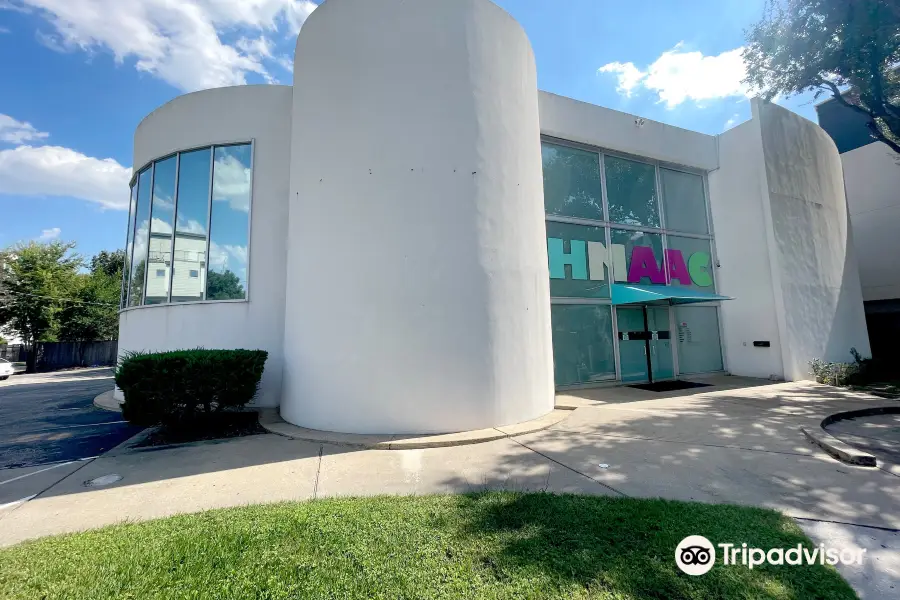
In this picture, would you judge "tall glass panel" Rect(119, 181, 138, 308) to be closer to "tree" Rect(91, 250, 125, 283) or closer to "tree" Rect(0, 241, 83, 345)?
"tree" Rect(0, 241, 83, 345)

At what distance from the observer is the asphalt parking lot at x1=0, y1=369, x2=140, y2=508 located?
454 centimetres

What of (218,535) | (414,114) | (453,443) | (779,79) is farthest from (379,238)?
(779,79)

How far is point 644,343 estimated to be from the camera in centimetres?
1105

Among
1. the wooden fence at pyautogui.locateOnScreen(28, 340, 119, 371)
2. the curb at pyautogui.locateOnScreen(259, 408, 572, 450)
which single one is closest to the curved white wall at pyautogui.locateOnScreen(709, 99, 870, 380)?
the curb at pyautogui.locateOnScreen(259, 408, 572, 450)

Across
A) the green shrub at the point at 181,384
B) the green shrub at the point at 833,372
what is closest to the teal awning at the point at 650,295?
the green shrub at the point at 833,372

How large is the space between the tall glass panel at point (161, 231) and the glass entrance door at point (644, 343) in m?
11.4

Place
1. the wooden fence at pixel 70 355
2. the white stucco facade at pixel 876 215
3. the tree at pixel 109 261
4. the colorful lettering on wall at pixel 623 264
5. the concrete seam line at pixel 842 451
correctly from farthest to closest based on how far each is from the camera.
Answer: the tree at pixel 109 261
the wooden fence at pixel 70 355
the white stucco facade at pixel 876 215
the colorful lettering on wall at pixel 623 264
the concrete seam line at pixel 842 451

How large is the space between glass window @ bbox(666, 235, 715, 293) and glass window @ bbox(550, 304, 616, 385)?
123 inches

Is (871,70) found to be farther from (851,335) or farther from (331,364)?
(331,364)

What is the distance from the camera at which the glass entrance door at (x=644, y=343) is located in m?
10.7

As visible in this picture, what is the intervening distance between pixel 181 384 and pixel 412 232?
4.37 m

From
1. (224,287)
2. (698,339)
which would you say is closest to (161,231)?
(224,287)

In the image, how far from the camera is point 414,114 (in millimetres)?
6410

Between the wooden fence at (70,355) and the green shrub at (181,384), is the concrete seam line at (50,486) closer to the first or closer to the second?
the green shrub at (181,384)
